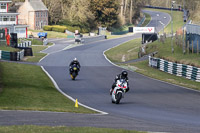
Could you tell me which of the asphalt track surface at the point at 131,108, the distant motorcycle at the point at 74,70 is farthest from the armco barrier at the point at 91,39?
the distant motorcycle at the point at 74,70

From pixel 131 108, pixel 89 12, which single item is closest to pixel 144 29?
pixel 89 12

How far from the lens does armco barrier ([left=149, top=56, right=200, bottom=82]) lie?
1420 inches

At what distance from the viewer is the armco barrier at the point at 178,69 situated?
36062 mm

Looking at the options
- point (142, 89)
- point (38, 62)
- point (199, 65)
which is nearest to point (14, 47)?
point (38, 62)

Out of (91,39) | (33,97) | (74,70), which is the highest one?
(74,70)

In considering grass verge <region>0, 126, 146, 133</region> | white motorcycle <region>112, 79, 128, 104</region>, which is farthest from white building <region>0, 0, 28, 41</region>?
grass verge <region>0, 126, 146, 133</region>

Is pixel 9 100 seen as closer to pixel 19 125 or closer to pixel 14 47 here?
pixel 19 125

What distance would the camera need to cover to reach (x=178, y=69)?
129ft

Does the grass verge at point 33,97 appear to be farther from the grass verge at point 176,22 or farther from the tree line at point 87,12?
the grass verge at point 176,22

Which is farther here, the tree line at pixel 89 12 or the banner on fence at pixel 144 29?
the tree line at pixel 89 12

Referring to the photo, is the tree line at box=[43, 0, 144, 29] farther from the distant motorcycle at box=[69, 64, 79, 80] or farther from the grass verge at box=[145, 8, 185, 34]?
the distant motorcycle at box=[69, 64, 79, 80]

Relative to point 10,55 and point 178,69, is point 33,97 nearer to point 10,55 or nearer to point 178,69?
point 178,69

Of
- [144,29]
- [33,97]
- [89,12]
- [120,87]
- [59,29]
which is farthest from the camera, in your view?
[89,12]

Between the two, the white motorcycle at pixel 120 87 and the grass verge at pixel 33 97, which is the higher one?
the white motorcycle at pixel 120 87
